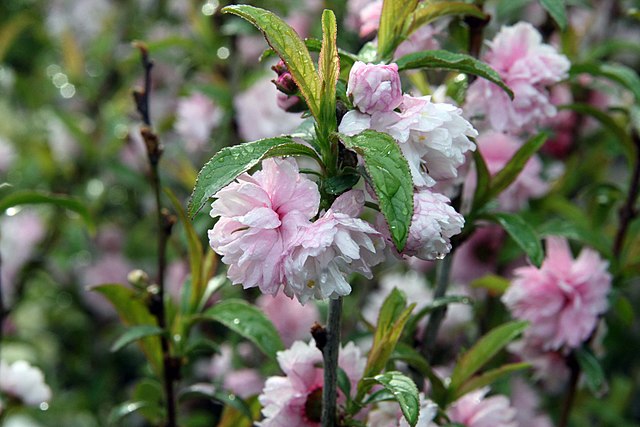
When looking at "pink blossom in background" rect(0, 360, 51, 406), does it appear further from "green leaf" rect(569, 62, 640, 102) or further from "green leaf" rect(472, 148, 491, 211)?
"green leaf" rect(569, 62, 640, 102)

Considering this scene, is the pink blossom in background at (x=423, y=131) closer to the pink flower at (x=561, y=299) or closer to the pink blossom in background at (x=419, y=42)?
the pink blossom in background at (x=419, y=42)

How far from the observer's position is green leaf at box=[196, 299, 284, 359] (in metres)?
1.02

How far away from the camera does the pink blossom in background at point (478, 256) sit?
165 centimetres

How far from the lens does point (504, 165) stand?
3.98 feet

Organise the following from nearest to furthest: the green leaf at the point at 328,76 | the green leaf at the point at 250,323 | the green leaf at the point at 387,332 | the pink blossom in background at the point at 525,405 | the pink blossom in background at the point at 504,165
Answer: the green leaf at the point at 328,76 < the green leaf at the point at 387,332 < the green leaf at the point at 250,323 < the pink blossom in background at the point at 504,165 < the pink blossom in background at the point at 525,405

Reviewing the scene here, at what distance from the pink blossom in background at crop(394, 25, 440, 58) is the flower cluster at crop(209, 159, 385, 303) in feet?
1.05

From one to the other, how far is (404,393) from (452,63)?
34cm

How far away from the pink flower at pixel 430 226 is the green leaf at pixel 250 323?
1.04 ft

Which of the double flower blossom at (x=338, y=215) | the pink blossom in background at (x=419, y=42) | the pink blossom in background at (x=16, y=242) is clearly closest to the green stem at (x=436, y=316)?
the pink blossom in background at (x=419, y=42)

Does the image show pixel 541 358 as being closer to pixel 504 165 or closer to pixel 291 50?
pixel 504 165

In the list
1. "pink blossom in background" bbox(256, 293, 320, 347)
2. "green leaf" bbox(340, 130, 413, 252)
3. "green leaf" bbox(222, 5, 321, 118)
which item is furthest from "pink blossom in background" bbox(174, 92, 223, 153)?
"green leaf" bbox(340, 130, 413, 252)

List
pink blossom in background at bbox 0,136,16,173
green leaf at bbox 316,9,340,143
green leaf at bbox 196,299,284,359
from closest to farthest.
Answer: green leaf at bbox 316,9,340,143 < green leaf at bbox 196,299,284,359 < pink blossom in background at bbox 0,136,16,173

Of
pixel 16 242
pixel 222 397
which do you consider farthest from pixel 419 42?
pixel 16 242

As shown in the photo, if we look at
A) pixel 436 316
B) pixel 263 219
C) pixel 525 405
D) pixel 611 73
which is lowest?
pixel 525 405
